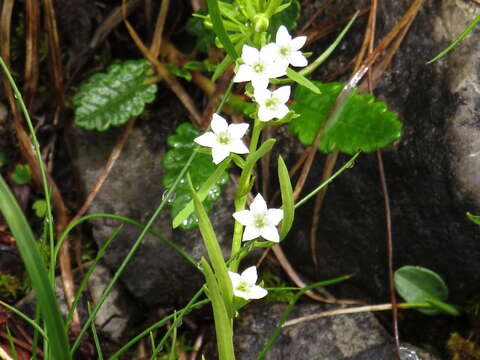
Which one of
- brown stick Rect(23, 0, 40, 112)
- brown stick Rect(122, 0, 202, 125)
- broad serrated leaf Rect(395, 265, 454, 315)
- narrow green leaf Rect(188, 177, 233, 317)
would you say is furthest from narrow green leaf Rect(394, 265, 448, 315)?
brown stick Rect(23, 0, 40, 112)

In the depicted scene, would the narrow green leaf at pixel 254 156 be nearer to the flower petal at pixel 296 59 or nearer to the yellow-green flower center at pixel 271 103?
the yellow-green flower center at pixel 271 103

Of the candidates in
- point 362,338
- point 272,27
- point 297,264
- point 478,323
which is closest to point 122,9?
point 272,27

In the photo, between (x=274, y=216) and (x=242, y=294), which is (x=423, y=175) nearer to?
(x=274, y=216)

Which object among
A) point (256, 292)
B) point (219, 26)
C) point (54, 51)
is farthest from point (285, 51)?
point (54, 51)

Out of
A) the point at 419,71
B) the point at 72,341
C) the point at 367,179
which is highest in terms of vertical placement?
the point at 419,71

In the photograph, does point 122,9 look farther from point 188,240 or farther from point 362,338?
point 362,338

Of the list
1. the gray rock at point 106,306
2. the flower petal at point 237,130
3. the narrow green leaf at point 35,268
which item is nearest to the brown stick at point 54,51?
the gray rock at point 106,306

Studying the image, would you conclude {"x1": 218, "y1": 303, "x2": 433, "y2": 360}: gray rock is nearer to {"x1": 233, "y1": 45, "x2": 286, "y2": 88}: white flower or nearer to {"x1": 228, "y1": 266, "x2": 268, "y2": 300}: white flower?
{"x1": 228, "y1": 266, "x2": 268, "y2": 300}: white flower
